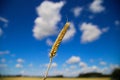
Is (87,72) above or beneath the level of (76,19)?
beneath

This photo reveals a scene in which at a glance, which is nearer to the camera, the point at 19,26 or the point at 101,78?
the point at 101,78

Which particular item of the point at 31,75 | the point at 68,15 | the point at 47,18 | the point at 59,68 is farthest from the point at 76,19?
the point at 31,75

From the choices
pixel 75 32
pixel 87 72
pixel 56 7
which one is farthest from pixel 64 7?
pixel 87 72

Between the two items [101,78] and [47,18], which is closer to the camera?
[101,78]

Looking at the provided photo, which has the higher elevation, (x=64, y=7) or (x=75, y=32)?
(x=64, y=7)

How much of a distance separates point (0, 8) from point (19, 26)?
9.0 inches

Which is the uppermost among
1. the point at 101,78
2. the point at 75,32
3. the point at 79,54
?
the point at 75,32

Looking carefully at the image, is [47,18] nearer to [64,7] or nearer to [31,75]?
[64,7]

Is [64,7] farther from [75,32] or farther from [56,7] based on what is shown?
[75,32]

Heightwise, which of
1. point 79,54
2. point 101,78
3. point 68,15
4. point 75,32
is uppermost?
point 68,15

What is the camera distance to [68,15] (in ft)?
7.69

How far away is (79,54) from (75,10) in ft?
1.23

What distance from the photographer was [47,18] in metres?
2.39

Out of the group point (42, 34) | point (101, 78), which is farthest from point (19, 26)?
point (101, 78)
